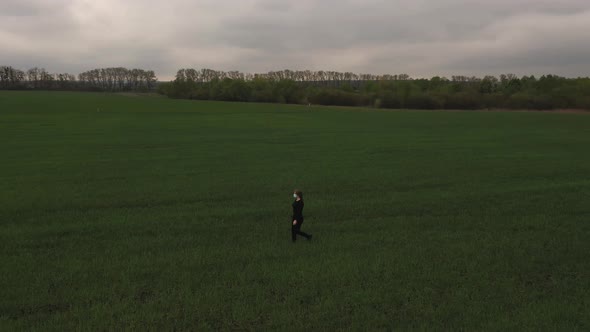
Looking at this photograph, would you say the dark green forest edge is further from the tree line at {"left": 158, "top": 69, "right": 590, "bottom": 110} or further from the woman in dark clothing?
the woman in dark clothing

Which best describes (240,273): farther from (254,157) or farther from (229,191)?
(254,157)

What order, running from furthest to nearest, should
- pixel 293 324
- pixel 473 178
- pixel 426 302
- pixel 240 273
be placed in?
pixel 473 178 → pixel 240 273 → pixel 426 302 → pixel 293 324

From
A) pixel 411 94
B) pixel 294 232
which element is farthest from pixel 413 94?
pixel 294 232

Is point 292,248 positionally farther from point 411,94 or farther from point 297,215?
point 411,94

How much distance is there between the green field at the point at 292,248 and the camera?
25.1 feet

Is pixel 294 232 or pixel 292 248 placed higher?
pixel 294 232

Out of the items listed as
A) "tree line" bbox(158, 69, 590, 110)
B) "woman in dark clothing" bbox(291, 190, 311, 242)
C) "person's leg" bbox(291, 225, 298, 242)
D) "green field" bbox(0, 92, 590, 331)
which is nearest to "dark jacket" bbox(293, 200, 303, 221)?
"woman in dark clothing" bbox(291, 190, 311, 242)

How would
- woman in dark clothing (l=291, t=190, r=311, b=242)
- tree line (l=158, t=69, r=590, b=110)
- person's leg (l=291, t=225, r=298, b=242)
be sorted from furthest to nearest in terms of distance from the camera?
tree line (l=158, t=69, r=590, b=110) < person's leg (l=291, t=225, r=298, b=242) < woman in dark clothing (l=291, t=190, r=311, b=242)

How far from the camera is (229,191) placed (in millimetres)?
16906

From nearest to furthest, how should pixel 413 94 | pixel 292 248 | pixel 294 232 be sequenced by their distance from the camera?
pixel 292 248
pixel 294 232
pixel 413 94

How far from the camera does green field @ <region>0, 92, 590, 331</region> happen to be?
7.65 metres

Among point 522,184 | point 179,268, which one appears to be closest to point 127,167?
point 179,268

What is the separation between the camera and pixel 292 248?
35.1 feet

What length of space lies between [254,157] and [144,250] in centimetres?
1651
